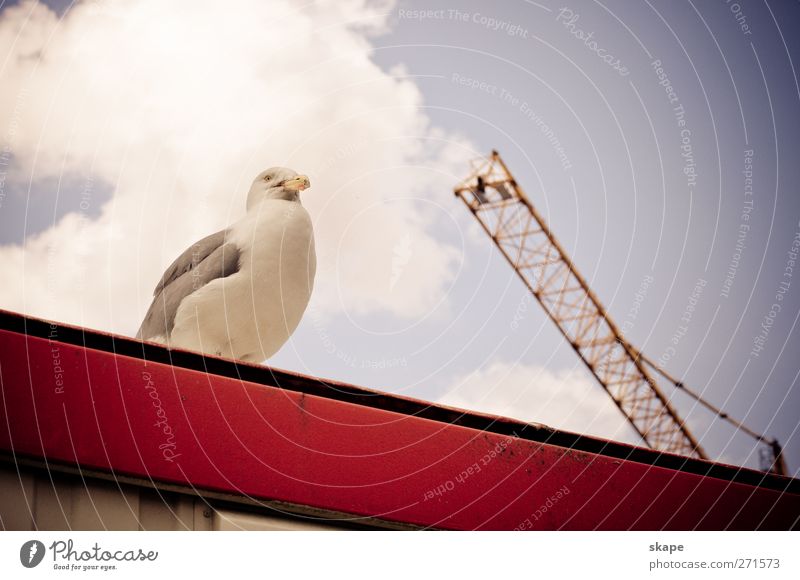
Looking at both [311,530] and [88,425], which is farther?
[311,530]

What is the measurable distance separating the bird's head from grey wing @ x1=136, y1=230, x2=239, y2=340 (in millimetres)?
429

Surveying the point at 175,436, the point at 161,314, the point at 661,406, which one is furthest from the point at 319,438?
the point at 661,406

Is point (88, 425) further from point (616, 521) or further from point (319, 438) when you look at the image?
point (616, 521)

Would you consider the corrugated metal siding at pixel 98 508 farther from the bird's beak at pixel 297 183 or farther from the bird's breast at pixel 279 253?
the bird's beak at pixel 297 183

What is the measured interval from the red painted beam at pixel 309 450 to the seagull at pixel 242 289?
4.24 feet

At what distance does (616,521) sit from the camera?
3398 millimetres

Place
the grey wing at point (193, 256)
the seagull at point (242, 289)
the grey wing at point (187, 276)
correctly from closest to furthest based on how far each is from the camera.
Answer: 1. the seagull at point (242, 289)
2. the grey wing at point (187, 276)
3. the grey wing at point (193, 256)

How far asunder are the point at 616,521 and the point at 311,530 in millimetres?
1232

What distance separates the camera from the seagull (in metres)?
4.29

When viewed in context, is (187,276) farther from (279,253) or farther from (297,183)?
(297,183)
